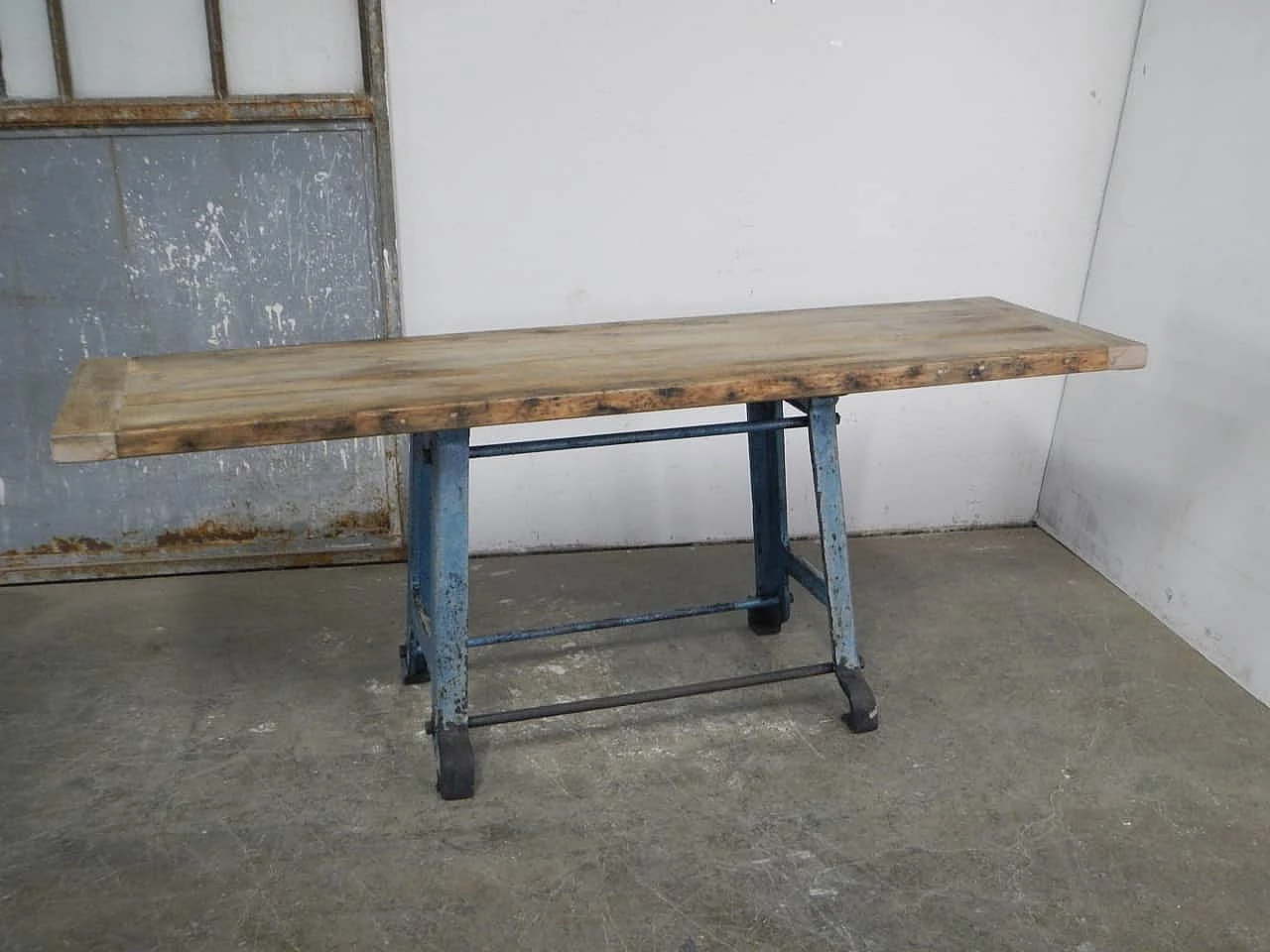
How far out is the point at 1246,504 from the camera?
2.66 meters

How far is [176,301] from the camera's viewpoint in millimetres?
3018

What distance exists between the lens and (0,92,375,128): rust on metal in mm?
2805

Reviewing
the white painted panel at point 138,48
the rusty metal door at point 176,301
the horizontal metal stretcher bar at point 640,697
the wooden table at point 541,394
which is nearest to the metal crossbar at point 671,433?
the wooden table at point 541,394

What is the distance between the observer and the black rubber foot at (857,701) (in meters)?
2.44

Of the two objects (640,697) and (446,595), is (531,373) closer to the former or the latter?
(446,595)

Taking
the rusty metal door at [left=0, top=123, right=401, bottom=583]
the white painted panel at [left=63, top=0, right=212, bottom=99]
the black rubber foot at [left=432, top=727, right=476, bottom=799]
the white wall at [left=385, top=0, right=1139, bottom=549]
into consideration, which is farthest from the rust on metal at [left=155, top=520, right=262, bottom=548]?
the black rubber foot at [left=432, top=727, right=476, bottom=799]

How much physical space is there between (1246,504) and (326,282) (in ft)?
8.02

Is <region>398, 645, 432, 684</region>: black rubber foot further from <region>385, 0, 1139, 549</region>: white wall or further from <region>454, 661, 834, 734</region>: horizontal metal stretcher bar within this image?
<region>385, 0, 1139, 549</region>: white wall

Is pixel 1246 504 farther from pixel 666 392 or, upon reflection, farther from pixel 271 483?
pixel 271 483

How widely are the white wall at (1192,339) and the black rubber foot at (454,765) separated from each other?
6.11 ft

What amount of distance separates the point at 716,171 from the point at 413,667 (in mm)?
1594

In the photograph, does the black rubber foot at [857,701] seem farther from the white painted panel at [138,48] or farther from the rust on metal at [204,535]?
the white painted panel at [138,48]

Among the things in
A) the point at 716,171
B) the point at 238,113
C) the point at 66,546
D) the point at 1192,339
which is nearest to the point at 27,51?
the point at 238,113

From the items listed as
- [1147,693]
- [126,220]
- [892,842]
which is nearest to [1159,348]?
[1147,693]
